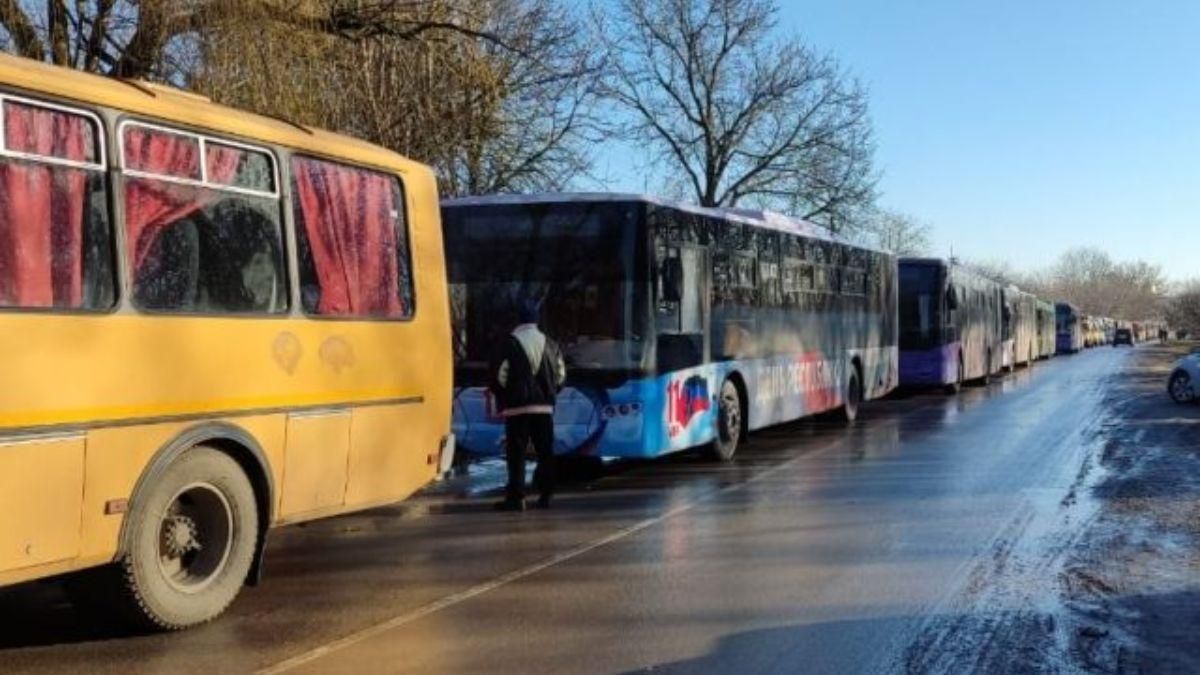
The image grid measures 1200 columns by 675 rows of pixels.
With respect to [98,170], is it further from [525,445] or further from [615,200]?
[615,200]

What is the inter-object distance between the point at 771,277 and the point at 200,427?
34.6ft

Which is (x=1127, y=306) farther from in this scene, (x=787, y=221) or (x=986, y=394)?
(x=787, y=221)

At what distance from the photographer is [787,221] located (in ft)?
56.3

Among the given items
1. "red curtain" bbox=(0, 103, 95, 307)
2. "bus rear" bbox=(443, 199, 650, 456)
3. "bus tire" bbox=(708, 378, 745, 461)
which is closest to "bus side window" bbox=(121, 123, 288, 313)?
"red curtain" bbox=(0, 103, 95, 307)

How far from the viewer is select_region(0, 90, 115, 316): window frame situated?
5508 mm

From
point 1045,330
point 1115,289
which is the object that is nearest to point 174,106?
point 1045,330

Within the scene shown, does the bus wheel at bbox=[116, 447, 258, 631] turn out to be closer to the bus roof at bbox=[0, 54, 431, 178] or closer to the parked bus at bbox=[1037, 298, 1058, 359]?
the bus roof at bbox=[0, 54, 431, 178]

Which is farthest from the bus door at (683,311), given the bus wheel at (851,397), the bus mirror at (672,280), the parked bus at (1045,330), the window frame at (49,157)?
the parked bus at (1045,330)

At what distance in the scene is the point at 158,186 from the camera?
20.7 ft

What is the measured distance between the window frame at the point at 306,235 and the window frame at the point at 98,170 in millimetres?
1357

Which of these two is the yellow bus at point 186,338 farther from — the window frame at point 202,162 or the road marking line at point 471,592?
the road marking line at point 471,592

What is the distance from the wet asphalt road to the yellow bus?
0.55m

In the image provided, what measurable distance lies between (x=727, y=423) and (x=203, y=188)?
866cm

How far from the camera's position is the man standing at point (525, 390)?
10.5 m
